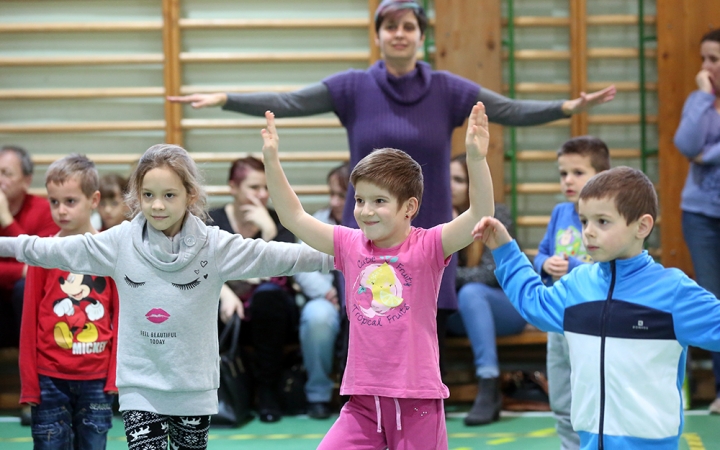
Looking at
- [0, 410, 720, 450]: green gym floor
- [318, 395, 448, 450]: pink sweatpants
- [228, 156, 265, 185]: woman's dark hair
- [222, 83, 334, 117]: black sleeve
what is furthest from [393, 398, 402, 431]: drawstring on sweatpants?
[228, 156, 265, 185]: woman's dark hair

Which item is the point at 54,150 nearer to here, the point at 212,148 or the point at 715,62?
the point at 212,148

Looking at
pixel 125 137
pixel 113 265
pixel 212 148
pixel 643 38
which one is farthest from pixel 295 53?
pixel 113 265

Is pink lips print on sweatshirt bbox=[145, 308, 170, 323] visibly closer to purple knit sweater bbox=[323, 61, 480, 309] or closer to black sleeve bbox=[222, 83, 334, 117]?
purple knit sweater bbox=[323, 61, 480, 309]

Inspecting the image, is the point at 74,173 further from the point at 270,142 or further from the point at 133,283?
the point at 270,142

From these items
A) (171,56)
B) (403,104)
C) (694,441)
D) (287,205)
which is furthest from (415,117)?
(171,56)

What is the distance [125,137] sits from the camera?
566 cm

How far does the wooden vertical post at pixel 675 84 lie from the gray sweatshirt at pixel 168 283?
3.32 m

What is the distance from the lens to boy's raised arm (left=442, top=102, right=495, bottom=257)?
2.32m

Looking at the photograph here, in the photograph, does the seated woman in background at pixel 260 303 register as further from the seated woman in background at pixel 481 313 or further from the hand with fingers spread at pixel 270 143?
the hand with fingers spread at pixel 270 143

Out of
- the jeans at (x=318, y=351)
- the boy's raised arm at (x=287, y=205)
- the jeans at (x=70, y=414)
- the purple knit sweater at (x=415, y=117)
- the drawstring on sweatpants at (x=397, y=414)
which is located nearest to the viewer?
the drawstring on sweatpants at (x=397, y=414)

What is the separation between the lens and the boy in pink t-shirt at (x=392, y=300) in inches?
95.6

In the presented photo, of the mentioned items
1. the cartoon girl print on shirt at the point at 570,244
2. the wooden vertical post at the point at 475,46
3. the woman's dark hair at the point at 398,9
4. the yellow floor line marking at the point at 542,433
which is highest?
the wooden vertical post at the point at 475,46

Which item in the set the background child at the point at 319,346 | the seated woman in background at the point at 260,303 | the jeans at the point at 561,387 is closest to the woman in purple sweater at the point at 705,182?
the jeans at the point at 561,387

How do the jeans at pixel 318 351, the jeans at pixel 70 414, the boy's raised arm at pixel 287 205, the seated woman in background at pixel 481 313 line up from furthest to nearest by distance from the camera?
the jeans at pixel 318 351
the seated woman in background at pixel 481 313
the jeans at pixel 70 414
the boy's raised arm at pixel 287 205
